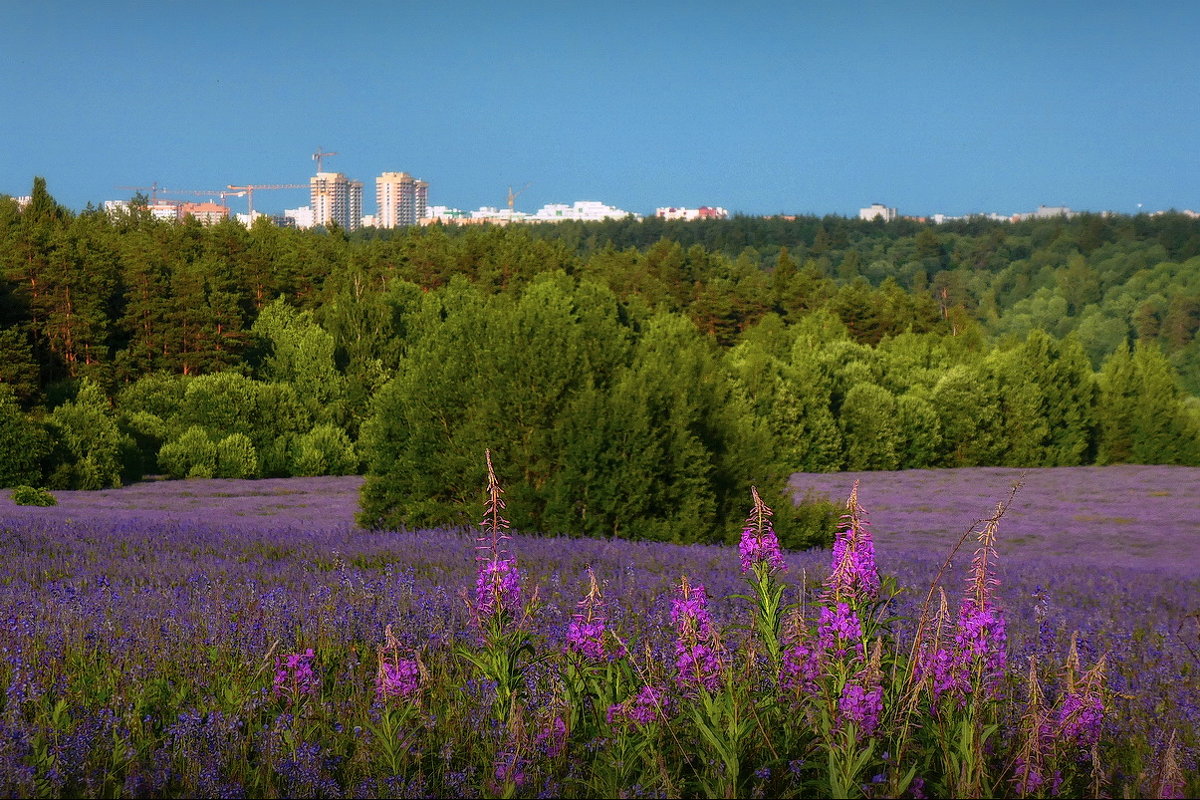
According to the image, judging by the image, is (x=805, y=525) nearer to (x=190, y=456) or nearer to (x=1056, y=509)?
(x=1056, y=509)

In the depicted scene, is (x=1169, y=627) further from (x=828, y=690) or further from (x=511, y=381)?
(x=511, y=381)

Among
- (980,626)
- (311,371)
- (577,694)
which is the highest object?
(980,626)

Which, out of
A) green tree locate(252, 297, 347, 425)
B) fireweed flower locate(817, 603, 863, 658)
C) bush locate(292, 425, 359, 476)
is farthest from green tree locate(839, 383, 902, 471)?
fireweed flower locate(817, 603, 863, 658)

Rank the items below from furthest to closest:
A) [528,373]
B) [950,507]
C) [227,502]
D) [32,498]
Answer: [950,507], [227,502], [32,498], [528,373]

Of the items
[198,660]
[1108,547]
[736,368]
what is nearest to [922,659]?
[198,660]

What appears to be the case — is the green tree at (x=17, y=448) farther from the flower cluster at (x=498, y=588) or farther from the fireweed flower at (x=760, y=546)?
the fireweed flower at (x=760, y=546)

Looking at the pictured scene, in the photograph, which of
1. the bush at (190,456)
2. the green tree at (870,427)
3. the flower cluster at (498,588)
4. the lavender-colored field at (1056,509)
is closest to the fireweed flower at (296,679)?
the flower cluster at (498,588)

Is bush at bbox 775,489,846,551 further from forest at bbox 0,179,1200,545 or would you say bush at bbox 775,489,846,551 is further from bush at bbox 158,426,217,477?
bush at bbox 158,426,217,477

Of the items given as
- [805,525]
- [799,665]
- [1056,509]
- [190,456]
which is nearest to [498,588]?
[799,665]
